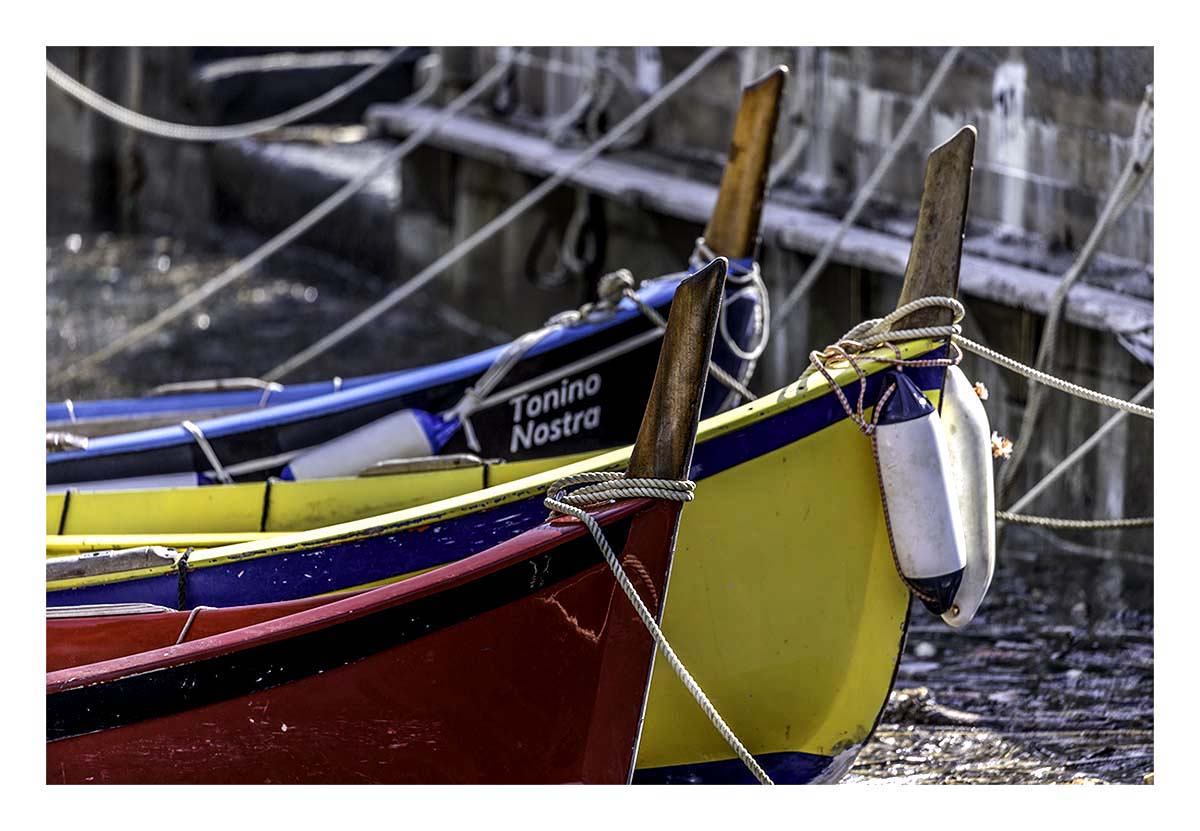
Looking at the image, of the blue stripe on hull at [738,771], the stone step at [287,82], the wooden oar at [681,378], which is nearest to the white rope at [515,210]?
the blue stripe on hull at [738,771]

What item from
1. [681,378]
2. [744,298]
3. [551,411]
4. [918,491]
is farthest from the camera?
[551,411]

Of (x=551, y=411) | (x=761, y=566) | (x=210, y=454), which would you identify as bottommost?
(x=210, y=454)

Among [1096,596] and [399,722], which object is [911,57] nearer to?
[1096,596]

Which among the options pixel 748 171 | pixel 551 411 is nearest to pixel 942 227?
pixel 748 171

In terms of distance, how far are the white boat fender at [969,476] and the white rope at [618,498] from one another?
603 millimetres

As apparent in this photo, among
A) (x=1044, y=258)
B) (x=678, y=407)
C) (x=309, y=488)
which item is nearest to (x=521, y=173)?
(x=1044, y=258)

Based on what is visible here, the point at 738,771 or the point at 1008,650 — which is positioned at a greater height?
the point at 738,771

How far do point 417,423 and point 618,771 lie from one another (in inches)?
72.5

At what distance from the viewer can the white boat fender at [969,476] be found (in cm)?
313

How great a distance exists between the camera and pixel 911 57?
628 cm

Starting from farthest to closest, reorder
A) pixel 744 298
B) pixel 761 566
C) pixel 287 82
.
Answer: pixel 287 82, pixel 744 298, pixel 761 566

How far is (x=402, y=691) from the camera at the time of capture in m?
2.94

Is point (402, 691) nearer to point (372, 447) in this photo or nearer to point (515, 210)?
point (372, 447)

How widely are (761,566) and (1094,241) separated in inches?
84.5
